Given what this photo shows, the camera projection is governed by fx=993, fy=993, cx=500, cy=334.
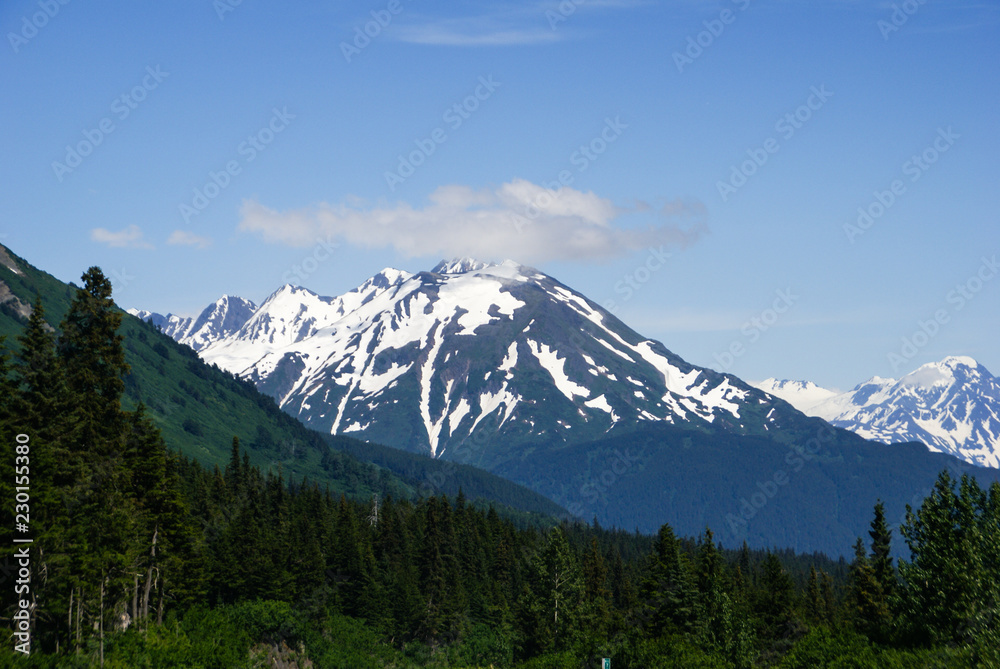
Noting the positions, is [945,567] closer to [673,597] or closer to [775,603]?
[673,597]

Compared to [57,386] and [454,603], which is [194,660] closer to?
[57,386]

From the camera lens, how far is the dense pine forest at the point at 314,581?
6009cm

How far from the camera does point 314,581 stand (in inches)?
4503

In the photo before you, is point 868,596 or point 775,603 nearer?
point 868,596

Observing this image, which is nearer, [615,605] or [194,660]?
[194,660]

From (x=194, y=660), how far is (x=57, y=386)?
1077 inches

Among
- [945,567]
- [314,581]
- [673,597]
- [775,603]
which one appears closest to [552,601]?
[673,597]

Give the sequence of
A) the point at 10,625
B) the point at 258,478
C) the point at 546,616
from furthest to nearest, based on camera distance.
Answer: the point at 258,478 < the point at 546,616 < the point at 10,625

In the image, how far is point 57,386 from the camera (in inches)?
2552

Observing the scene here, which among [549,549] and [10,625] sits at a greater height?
[549,549]

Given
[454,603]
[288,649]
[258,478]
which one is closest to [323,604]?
[288,649]

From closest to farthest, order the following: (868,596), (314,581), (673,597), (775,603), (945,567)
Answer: (945,567) → (673,597) → (868,596) → (314,581) → (775,603)

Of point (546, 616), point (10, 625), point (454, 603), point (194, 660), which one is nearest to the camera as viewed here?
point (10, 625)

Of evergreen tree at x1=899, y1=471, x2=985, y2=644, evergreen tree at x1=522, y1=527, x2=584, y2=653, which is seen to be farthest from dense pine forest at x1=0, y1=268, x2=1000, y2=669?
evergreen tree at x1=522, y1=527, x2=584, y2=653
